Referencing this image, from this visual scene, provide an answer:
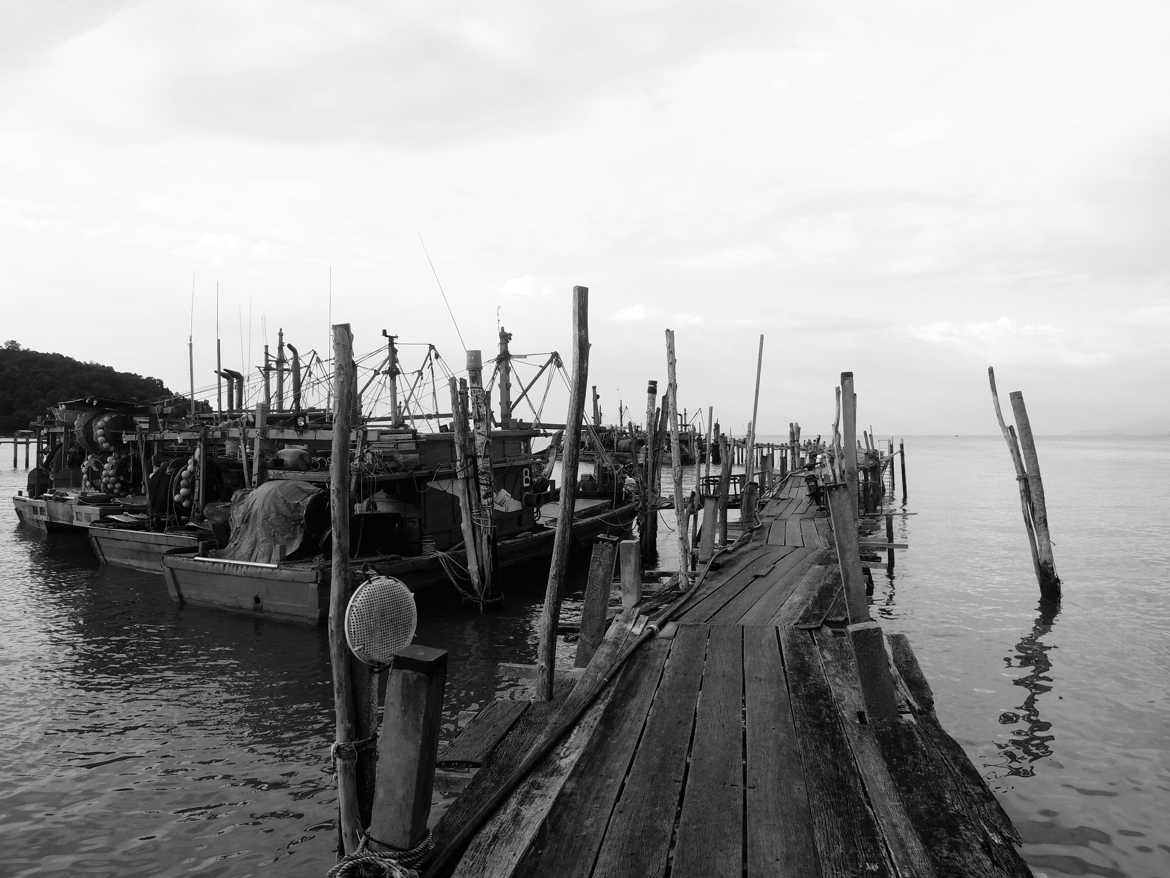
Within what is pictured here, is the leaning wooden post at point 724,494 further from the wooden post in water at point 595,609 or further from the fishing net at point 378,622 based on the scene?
the fishing net at point 378,622

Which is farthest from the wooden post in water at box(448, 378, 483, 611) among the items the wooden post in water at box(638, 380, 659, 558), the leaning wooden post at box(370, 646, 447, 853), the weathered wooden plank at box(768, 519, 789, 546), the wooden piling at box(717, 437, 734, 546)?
the leaning wooden post at box(370, 646, 447, 853)

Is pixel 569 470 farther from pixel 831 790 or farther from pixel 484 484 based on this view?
pixel 484 484

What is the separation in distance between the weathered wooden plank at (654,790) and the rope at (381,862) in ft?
2.98

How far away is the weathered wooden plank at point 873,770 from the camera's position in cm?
352

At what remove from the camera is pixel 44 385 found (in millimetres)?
83938

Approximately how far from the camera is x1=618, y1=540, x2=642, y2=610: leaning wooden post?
355 inches

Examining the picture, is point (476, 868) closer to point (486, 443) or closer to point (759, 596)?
point (759, 596)

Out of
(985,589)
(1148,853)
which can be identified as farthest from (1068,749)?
(985,589)

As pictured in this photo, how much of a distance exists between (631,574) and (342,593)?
5020mm

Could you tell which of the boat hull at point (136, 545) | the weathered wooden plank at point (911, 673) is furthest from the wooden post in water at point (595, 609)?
the boat hull at point (136, 545)

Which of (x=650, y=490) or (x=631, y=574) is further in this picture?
(x=650, y=490)

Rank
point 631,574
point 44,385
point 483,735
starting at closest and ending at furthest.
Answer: point 483,735
point 631,574
point 44,385

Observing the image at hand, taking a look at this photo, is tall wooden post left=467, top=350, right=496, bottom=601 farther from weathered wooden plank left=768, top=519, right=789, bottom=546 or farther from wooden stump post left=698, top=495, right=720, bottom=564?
weathered wooden plank left=768, top=519, right=789, bottom=546

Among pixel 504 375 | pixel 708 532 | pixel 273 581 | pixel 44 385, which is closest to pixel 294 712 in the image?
pixel 273 581
